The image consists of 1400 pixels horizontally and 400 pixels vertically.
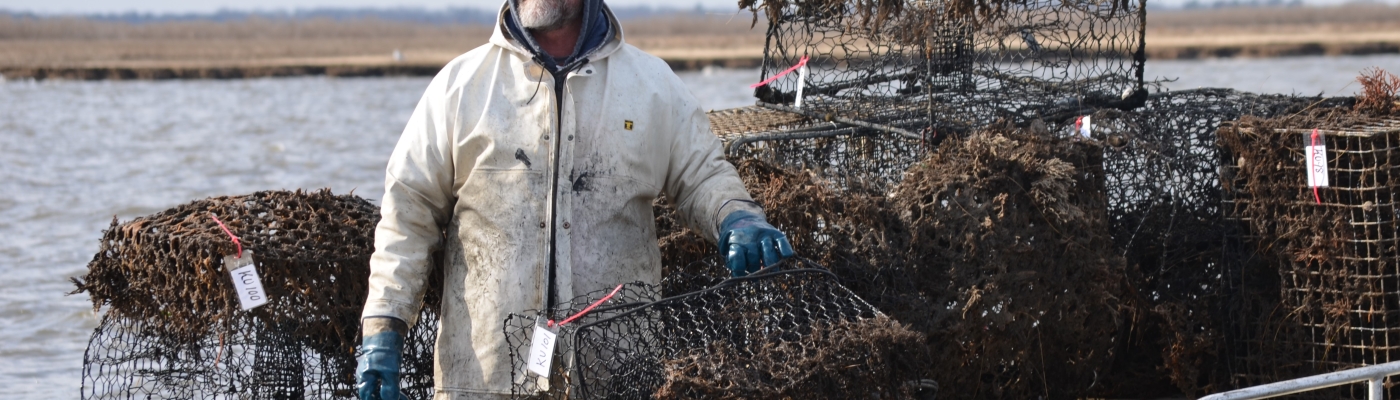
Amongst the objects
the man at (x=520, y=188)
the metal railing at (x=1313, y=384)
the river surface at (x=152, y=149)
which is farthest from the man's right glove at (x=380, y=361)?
the river surface at (x=152, y=149)

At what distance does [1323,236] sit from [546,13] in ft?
9.56

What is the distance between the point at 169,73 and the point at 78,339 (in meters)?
40.1

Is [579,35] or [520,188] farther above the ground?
[579,35]

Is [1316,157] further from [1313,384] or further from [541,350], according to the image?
[541,350]

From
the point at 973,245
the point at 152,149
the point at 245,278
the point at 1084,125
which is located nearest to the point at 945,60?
the point at 1084,125

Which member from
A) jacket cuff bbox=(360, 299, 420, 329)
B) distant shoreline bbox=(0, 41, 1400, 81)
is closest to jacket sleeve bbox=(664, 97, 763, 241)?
jacket cuff bbox=(360, 299, 420, 329)

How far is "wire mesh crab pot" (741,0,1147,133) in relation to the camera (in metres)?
5.88

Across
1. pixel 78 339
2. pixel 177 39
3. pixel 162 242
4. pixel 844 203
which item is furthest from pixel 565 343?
pixel 177 39

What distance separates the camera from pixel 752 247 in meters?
4.12

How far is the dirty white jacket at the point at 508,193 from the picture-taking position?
4277 mm

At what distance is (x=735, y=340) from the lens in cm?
405

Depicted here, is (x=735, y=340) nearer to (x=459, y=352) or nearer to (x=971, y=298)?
(x=459, y=352)

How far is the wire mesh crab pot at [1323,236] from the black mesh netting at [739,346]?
1.68 metres

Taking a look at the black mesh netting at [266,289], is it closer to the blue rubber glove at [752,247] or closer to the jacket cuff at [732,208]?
the jacket cuff at [732,208]
